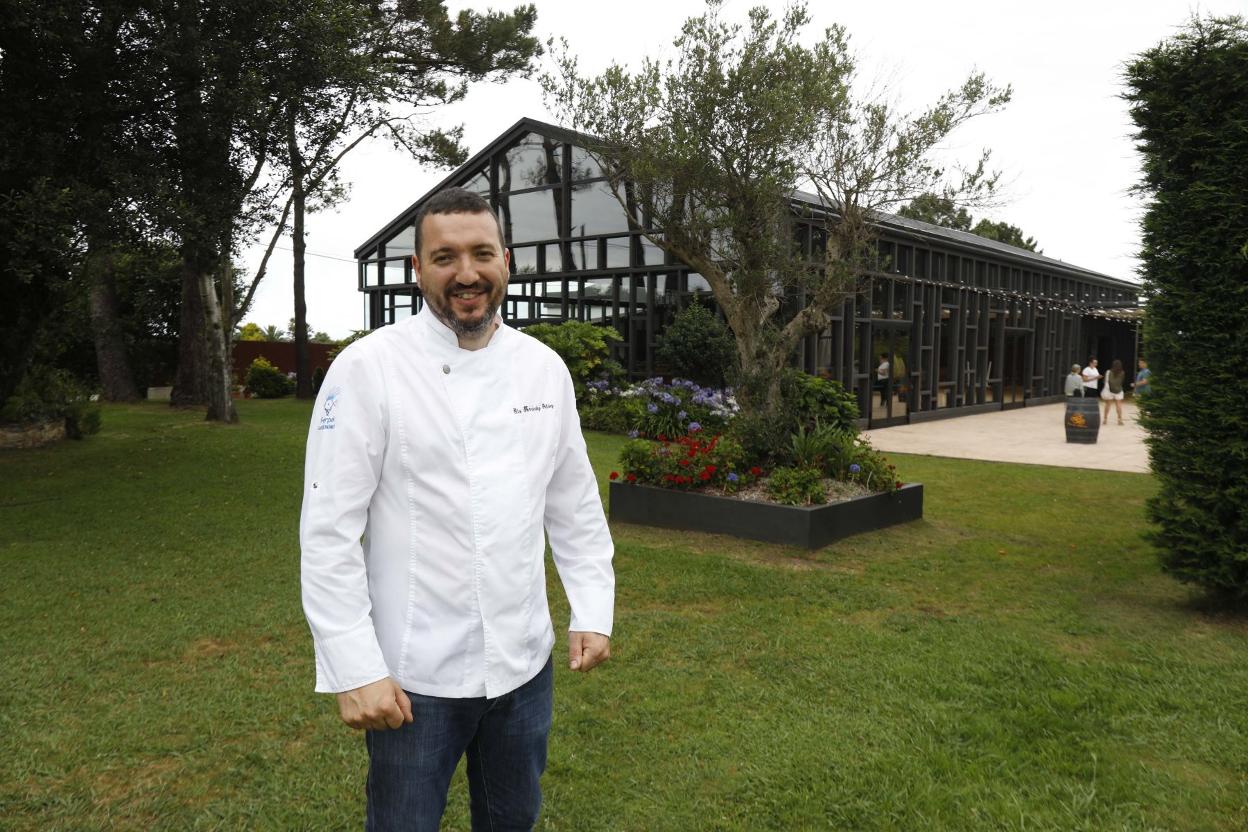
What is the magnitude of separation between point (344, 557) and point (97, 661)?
3.86 m

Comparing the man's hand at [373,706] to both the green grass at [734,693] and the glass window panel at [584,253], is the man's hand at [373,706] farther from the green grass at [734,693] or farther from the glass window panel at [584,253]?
the glass window panel at [584,253]

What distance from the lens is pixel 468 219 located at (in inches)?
77.4

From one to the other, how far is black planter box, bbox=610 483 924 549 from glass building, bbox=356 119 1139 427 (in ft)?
23.0

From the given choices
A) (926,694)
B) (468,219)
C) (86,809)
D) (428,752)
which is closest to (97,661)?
(86,809)

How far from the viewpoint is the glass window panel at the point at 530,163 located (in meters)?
19.4

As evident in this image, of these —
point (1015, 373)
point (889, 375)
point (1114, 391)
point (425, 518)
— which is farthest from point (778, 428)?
point (1015, 373)

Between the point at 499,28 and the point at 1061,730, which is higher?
the point at 499,28

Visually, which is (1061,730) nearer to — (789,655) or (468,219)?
(789,655)

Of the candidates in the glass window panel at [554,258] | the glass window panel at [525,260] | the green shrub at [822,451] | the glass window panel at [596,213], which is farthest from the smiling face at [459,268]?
the glass window panel at [525,260]

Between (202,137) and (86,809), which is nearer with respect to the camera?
(86,809)

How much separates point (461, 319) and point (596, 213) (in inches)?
682

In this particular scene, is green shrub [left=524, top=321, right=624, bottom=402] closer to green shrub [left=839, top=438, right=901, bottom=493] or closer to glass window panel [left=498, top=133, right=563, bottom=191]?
glass window panel [left=498, top=133, right=563, bottom=191]

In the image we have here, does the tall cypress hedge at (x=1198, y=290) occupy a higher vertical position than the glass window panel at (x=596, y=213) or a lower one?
lower

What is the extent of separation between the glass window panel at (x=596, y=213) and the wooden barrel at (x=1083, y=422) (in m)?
9.51
